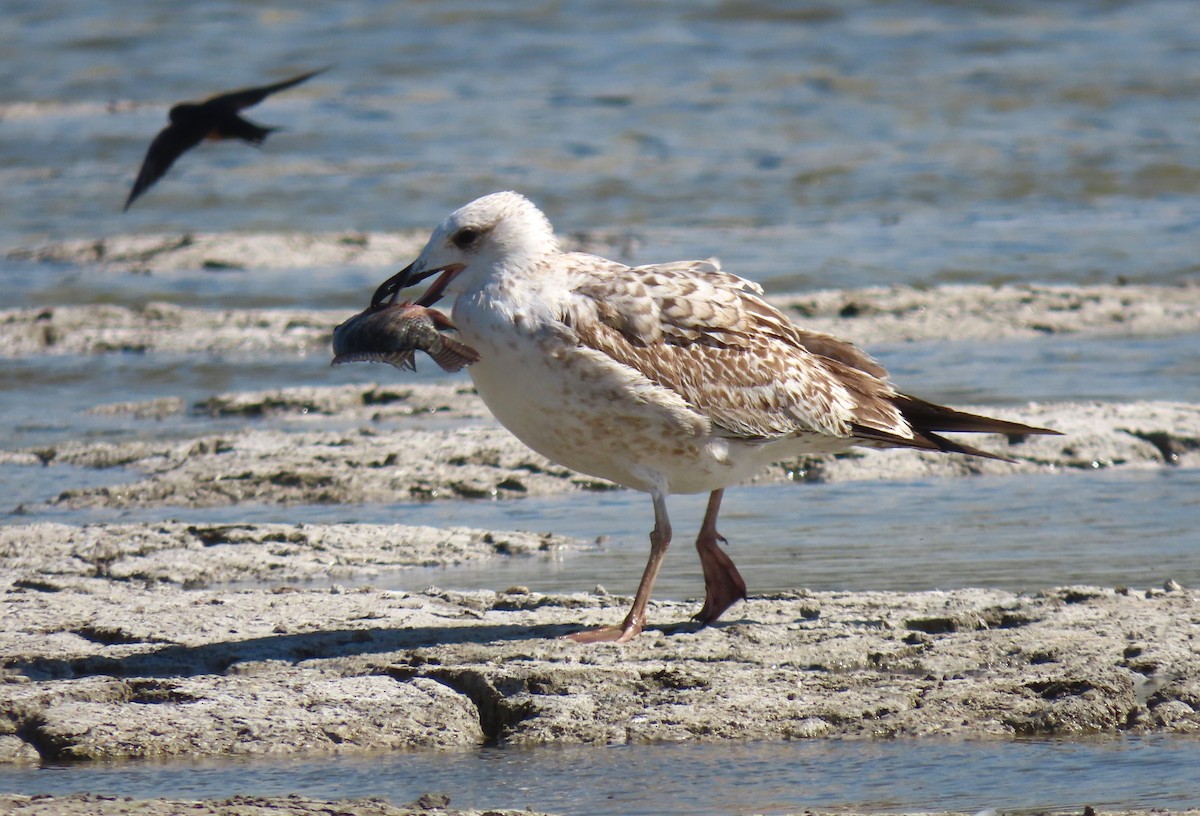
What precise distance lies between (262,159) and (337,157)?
31.0 inches

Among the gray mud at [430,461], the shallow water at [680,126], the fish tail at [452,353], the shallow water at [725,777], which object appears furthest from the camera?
the shallow water at [680,126]

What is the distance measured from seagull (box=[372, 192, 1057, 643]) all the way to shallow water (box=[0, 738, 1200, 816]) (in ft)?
2.97

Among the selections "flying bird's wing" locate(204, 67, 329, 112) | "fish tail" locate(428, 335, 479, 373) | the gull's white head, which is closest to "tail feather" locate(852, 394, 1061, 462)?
the gull's white head

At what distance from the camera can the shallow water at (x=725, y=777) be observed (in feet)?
12.4

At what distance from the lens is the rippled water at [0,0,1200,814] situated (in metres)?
4.09

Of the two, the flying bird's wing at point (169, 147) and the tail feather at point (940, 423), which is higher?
the flying bird's wing at point (169, 147)

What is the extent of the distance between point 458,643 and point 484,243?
1064 mm

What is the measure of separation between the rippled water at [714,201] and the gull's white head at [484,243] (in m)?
1.19

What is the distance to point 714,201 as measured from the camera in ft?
49.9

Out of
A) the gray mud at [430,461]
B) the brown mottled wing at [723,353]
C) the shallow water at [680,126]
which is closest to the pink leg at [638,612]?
the brown mottled wing at [723,353]

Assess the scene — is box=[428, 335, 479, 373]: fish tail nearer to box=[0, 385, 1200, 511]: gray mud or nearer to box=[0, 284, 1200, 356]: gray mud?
box=[0, 385, 1200, 511]: gray mud

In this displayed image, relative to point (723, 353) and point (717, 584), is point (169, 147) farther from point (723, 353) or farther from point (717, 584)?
point (717, 584)

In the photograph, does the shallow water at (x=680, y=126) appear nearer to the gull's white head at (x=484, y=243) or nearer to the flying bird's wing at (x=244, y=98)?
the flying bird's wing at (x=244, y=98)

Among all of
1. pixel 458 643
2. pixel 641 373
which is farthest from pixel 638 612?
pixel 641 373
